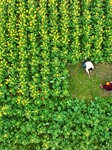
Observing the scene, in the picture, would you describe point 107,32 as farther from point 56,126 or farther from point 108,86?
point 56,126

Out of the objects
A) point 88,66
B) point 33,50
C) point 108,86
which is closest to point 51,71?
point 33,50

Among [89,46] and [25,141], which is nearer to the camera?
[25,141]

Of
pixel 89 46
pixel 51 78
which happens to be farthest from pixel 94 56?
pixel 51 78

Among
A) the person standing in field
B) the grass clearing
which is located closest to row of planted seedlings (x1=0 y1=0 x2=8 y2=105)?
the grass clearing

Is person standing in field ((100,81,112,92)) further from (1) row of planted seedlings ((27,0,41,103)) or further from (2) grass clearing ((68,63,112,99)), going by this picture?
(1) row of planted seedlings ((27,0,41,103))

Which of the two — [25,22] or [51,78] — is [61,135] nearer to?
[51,78]

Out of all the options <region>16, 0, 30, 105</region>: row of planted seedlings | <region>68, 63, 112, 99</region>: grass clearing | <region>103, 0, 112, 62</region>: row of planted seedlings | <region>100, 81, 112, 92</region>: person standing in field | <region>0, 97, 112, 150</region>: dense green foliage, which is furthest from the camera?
<region>103, 0, 112, 62</region>: row of planted seedlings
